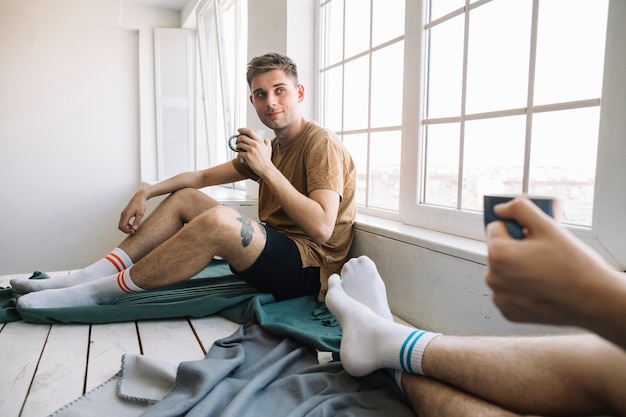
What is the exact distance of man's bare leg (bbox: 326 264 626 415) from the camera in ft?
2.45

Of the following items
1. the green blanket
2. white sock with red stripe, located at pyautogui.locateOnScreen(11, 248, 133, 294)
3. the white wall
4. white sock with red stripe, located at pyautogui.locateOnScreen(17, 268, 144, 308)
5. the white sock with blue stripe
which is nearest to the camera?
the white sock with blue stripe

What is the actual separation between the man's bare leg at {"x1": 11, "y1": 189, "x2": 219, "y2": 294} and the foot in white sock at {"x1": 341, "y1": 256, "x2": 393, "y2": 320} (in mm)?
803

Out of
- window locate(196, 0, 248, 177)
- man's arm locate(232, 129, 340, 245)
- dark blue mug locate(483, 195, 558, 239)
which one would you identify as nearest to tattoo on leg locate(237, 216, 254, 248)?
man's arm locate(232, 129, 340, 245)

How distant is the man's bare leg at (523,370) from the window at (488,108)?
1.49ft

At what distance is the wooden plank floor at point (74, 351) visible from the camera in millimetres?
1157

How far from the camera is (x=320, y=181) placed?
1.66 metres

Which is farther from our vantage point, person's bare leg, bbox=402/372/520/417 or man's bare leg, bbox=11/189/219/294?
man's bare leg, bbox=11/189/219/294

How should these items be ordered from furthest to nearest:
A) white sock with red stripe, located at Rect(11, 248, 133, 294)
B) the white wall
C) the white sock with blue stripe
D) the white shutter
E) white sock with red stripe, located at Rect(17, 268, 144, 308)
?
the white shutter
the white wall
white sock with red stripe, located at Rect(11, 248, 133, 294)
white sock with red stripe, located at Rect(17, 268, 144, 308)
the white sock with blue stripe

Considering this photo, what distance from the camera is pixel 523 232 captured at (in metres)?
0.52

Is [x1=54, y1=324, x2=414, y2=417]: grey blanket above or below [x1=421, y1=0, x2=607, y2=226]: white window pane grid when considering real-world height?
below

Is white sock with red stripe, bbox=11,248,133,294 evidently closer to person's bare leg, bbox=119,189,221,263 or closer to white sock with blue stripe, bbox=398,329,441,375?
person's bare leg, bbox=119,189,221,263

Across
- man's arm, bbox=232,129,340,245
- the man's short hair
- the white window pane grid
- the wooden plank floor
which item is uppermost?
the man's short hair

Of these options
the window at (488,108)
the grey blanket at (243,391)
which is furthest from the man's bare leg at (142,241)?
the window at (488,108)

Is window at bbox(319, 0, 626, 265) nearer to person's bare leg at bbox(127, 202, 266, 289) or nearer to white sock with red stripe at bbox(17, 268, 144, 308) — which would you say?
person's bare leg at bbox(127, 202, 266, 289)
